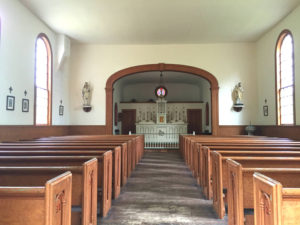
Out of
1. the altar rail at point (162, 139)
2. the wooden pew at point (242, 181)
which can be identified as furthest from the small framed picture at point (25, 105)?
the wooden pew at point (242, 181)

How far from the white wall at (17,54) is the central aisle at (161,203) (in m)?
3.46

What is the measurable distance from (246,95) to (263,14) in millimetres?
3126

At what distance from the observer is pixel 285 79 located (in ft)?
24.2

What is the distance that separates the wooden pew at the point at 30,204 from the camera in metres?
1.22

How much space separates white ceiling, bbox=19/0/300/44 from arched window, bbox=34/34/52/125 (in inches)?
27.6

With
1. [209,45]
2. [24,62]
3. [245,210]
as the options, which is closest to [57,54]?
[24,62]

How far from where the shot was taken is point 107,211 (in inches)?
111

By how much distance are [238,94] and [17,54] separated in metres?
6.99

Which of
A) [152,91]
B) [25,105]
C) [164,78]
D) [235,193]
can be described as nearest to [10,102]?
[25,105]

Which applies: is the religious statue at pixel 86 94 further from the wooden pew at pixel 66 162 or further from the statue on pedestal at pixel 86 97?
the wooden pew at pixel 66 162

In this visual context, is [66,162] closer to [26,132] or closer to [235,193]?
[235,193]

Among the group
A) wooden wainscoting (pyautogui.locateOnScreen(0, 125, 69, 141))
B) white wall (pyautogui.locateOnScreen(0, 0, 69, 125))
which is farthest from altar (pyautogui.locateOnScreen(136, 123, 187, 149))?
white wall (pyautogui.locateOnScreen(0, 0, 69, 125))

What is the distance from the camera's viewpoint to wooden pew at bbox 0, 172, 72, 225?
4.02 ft

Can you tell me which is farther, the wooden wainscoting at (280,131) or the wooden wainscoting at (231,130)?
the wooden wainscoting at (231,130)
